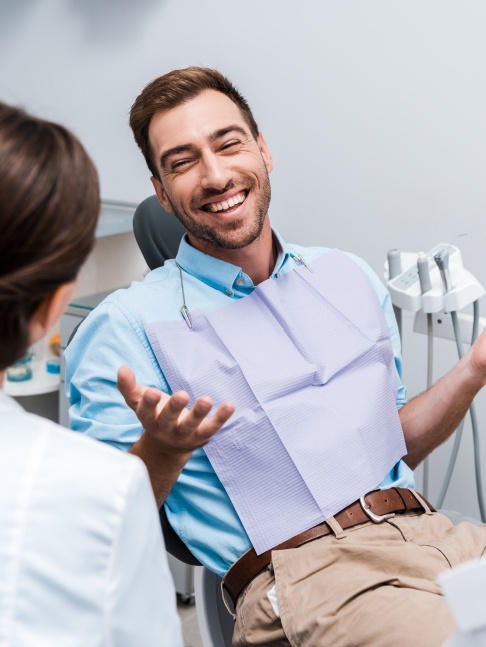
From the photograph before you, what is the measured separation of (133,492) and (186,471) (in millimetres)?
634

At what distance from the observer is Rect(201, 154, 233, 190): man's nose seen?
1456 mm

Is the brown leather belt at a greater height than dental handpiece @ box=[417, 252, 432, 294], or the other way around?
dental handpiece @ box=[417, 252, 432, 294]

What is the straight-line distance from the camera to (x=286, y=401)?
135cm

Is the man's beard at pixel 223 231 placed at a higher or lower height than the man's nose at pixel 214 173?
lower

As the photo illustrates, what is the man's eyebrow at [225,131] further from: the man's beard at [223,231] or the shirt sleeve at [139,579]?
the shirt sleeve at [139,579]

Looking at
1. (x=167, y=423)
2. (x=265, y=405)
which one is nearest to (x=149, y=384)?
(x=265, y=405)

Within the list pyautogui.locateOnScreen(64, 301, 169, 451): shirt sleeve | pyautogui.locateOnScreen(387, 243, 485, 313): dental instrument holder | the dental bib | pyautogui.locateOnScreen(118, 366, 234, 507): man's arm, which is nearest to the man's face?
the dental bib

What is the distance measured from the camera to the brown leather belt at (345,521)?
4.16 feet

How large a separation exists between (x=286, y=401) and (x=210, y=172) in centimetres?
43

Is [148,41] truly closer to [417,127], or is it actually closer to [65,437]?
[417,127]

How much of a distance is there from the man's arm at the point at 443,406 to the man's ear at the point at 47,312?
85 cm

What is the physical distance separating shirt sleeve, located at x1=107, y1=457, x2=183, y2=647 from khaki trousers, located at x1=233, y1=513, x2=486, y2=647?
436mm

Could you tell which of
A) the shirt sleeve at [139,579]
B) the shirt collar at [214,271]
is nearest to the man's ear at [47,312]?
the shirt sleeve at [139,579]

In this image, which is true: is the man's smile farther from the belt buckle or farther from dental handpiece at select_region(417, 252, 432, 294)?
the belt buckle
